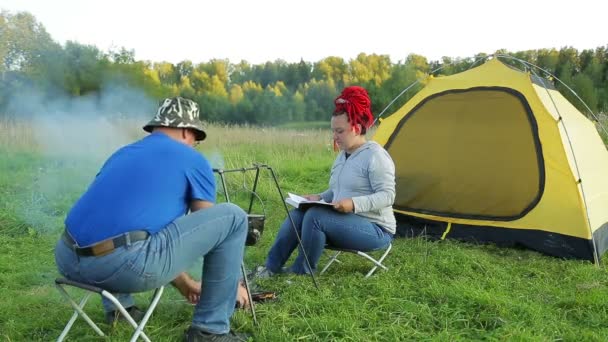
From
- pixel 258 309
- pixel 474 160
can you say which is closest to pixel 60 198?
pixel 258 309

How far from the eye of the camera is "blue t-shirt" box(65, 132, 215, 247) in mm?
2318

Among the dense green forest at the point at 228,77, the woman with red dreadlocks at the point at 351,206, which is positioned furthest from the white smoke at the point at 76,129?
Result: the woman with red dreadlocks at the point at 351,206

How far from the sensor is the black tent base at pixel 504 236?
450cm

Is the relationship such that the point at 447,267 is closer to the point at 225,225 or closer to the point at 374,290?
the point at 374,290

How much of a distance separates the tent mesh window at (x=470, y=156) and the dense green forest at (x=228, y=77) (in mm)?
481

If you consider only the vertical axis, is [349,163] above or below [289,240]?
above

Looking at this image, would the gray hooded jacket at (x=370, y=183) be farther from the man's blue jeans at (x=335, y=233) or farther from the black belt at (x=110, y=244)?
the black belt at (x=110, y=244)

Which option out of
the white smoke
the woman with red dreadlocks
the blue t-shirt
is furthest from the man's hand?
the white smoke

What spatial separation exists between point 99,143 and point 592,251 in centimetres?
693

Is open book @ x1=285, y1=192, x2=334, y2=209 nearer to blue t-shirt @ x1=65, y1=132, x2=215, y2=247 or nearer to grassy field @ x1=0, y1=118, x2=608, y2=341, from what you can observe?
grassy field @ x1=0, y1=118, x2=608, y2=341

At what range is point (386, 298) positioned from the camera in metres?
3.42

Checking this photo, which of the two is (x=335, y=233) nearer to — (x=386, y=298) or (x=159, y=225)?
(x=386, y=298)

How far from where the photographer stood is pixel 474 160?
5.30 m

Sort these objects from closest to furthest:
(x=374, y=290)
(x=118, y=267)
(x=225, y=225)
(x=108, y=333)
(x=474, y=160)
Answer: (x=118, y=267)
(x=225, y=225)
(x=108, y=333)
(x=374, y=290)
(x=474, y=160)
